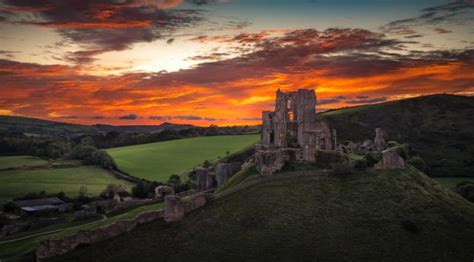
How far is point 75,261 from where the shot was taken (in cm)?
4788

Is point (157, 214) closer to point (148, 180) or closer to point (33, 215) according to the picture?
point (33, 215)

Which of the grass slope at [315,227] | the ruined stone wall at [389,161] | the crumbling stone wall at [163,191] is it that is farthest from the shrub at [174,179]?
the ruined stone wall at [389,161]

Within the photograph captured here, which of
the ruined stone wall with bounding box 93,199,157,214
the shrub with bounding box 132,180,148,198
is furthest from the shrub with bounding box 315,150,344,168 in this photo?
the shrub with bounding box 132,180,148,198

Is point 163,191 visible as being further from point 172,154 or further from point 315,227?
point 172,154

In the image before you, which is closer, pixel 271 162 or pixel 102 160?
pixel 271 162

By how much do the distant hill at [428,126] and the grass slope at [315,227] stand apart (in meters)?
66.8

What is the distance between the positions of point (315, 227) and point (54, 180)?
276ft

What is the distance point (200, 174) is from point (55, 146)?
8612 cm

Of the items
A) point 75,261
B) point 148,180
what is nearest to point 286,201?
point 75,261

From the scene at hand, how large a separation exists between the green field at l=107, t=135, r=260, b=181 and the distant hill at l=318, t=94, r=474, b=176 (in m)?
36.7

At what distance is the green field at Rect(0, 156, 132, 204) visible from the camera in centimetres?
10188

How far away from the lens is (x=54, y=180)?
111750mm

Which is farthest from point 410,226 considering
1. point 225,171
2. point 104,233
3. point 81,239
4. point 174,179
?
point 174,179

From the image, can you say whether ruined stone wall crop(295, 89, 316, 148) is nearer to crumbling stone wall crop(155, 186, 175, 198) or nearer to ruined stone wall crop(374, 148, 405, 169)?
ruined stone wall crop(374, 148, 405, 169)
